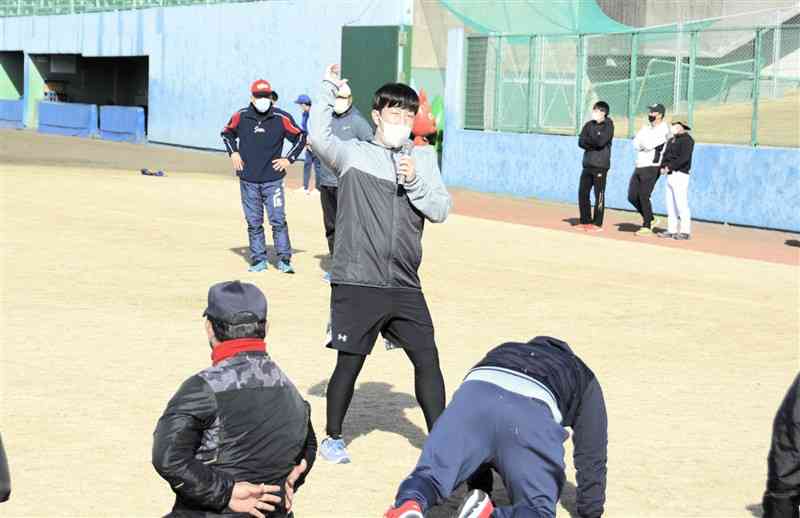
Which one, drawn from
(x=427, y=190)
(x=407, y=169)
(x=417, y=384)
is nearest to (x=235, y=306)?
(x=407, y=169)

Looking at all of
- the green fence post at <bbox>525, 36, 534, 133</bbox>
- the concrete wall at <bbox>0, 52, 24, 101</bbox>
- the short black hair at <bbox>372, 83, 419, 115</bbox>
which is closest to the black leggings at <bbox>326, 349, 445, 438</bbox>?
the short black hair at <bbox>372, 83, 419, 115</bbox>

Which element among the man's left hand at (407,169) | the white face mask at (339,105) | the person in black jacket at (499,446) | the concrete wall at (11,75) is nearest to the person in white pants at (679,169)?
the white face mask at (339,105)

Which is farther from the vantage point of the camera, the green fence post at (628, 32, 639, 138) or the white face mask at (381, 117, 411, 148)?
the green fence post at (628, 32, 639, 138)

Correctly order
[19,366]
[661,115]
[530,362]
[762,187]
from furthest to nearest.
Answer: [762,187] → [661,115] → [19,366] → [530,362]

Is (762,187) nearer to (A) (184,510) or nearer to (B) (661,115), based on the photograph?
(B) (661,115)

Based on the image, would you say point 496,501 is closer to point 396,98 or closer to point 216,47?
point 396,98

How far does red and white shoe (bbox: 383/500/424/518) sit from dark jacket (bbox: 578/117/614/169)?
14379 mm

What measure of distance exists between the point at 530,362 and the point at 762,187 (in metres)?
16.4

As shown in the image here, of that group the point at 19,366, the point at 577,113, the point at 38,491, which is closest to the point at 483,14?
the point at 577,113

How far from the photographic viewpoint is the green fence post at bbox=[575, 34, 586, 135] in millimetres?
23891

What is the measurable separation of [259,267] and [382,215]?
6.92 m

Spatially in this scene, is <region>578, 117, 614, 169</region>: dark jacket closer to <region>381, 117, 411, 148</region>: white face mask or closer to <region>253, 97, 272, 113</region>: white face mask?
<region>253, 97, 272, 113</region>: white face mask

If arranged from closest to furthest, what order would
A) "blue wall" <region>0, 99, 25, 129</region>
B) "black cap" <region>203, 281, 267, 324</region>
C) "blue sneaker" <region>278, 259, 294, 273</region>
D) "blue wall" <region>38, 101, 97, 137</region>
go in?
"black cap" <region>203, 281, 267, 324</region> < "blue sneaker" <region>278, 259, 294, 273</region> < "blue wall" <region>38, 101, 97, 137</region> < "blue wall" <region>0, 99, 25, 129</region>

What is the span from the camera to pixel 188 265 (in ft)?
44.4
